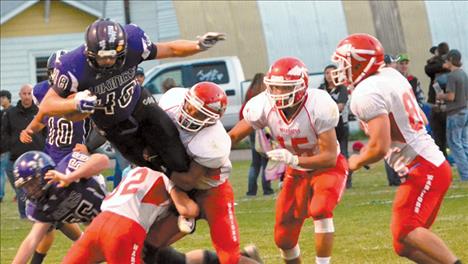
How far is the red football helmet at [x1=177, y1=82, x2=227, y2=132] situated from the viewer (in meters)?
7.42

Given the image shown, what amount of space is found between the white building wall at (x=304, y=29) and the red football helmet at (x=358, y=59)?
719 inches

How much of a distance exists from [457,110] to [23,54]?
53.7ft

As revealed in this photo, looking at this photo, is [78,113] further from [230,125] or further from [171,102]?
[230,125]

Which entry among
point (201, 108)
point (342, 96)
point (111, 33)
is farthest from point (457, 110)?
point (111, 33)

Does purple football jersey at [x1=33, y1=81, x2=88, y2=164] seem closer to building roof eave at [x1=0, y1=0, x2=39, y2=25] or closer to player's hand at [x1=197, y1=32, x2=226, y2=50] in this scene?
player's hand at [x1=197, y1=32, x2=226, y2=50]

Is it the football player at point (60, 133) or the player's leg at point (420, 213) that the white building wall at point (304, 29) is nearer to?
the football player at point (60, 133)

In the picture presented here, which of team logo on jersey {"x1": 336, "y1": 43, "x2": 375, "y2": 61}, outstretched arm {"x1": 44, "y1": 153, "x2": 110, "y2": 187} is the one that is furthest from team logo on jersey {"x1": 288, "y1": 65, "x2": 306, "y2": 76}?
outstretched arm {"x1": 44, "y1": 153, "x2": 110, "y2": 187}

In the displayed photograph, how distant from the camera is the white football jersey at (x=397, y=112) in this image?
7184 millimetres

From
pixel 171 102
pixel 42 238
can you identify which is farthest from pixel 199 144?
pixel 42 238

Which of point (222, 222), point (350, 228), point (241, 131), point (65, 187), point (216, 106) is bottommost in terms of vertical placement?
point (350, 228)

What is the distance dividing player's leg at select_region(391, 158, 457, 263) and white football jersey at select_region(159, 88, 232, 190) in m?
1.18

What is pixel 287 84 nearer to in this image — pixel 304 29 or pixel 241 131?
pixel 241 131

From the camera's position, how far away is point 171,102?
7.77 m

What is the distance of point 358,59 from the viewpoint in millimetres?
7531
